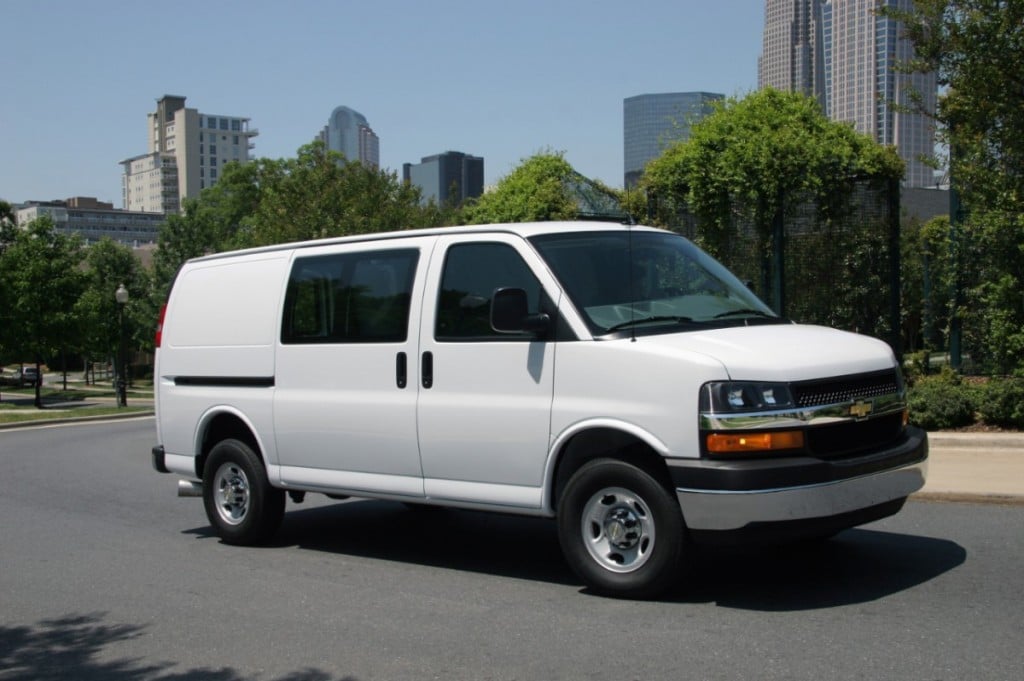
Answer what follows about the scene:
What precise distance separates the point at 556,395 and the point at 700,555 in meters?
2.00

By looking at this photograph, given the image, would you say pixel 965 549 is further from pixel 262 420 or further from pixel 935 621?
pixel 262 420

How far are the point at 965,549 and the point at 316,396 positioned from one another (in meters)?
4.78

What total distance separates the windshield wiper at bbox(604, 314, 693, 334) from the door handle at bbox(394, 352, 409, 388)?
1.61 metres

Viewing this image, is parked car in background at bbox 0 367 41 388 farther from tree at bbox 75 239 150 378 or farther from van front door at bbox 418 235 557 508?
van front door at bbox 418 235 557 508

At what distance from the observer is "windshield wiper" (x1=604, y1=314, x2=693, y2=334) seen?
712 cm

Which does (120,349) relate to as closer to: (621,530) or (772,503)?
(621,530)

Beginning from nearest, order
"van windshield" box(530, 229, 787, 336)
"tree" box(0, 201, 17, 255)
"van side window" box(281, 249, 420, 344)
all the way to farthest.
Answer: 1. "van windshield" box(530, 229, 787, 336)
2. "van side window" box(281, 249, 420, 344)
3. "tree" box(0, 201, 17, 255)

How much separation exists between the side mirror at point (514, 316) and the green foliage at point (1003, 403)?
28.0 ft

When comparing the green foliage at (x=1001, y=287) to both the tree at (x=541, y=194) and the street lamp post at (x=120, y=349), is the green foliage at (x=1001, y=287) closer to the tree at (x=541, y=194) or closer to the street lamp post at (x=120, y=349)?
the tree at (x=541, y=194)

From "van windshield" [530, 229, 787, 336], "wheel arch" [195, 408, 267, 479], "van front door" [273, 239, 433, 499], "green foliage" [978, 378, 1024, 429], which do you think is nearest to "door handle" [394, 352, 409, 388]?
"van front door" [273, 239, 433, 499]

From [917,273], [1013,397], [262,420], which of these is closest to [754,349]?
[262,420]

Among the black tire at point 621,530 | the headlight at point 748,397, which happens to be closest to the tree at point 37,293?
the black tire at point 621,530

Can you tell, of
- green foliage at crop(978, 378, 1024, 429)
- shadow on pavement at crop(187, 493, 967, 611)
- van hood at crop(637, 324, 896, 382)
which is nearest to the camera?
van hood at crop(637, 324, 896, 382)

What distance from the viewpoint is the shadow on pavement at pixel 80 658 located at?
582 centimetres
